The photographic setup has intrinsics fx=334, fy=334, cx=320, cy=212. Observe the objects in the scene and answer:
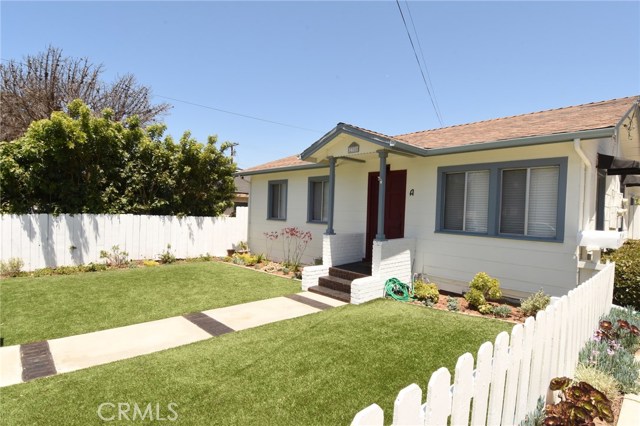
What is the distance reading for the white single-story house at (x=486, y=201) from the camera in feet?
19.9

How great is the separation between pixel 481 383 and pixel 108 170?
40.2 ft

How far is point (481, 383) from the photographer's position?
6.59 ft

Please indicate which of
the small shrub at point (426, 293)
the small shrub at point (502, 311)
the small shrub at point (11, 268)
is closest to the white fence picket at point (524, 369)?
the small shrub at point (502, 311)

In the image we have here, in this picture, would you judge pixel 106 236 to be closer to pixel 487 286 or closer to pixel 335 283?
pixel 335 283

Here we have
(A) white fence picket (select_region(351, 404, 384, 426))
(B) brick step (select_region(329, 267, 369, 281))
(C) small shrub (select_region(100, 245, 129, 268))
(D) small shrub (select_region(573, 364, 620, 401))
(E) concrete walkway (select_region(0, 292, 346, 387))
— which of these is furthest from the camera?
(C) small shrub (select_region(100, 245, 129, 268))

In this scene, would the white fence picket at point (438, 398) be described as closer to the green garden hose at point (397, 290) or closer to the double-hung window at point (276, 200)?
the green garden hose at point (397, 290)

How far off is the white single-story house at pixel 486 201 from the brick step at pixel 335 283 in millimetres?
25

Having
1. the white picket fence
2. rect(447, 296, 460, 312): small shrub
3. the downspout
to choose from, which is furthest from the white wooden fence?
the white picket fence

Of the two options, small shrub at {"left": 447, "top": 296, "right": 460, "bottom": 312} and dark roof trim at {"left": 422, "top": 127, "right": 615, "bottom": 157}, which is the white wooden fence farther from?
small shrub at {"left": 447, "top": 296, "right": 460, "bottom": 312}

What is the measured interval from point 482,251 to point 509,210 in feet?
3.27

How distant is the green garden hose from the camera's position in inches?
278

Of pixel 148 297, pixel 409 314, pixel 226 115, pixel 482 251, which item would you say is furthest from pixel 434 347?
pixel 226 115

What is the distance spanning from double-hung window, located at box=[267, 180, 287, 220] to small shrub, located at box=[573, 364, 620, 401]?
32.5 ft

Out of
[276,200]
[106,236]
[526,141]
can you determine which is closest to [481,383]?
[526,141]
